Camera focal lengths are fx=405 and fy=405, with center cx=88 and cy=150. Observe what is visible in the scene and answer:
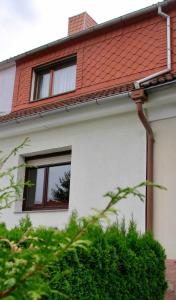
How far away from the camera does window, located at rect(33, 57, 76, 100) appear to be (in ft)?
34.2

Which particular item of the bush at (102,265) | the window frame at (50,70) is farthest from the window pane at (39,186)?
the bush at (102,265)

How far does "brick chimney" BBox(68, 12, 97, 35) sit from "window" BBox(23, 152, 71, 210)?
5.09 meters

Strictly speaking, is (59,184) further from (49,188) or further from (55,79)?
(55,79)

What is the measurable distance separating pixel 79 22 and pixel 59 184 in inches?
234

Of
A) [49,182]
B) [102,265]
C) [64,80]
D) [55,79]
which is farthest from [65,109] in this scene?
[102,265]

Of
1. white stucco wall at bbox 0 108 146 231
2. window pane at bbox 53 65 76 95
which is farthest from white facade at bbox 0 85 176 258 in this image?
window pane at bbox 53 65 76 95

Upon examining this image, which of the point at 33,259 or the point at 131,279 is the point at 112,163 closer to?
the point at 131,279

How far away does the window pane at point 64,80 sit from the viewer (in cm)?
1032

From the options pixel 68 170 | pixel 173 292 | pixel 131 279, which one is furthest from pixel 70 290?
pixel 68 170

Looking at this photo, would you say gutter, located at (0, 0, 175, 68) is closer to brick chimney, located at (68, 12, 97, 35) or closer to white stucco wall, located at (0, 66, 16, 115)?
white stucco wall, located at (0, 66, 16, 115)

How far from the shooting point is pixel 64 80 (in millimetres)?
10531

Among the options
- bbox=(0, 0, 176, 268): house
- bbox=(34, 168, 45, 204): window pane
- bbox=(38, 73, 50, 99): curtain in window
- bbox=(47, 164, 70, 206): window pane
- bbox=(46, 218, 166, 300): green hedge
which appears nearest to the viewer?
bbox=(46, 218, 166, 300): green hedge

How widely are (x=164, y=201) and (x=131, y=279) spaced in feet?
8.25

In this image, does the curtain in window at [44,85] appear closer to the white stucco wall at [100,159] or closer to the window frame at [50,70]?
the window frame at [50,70]
